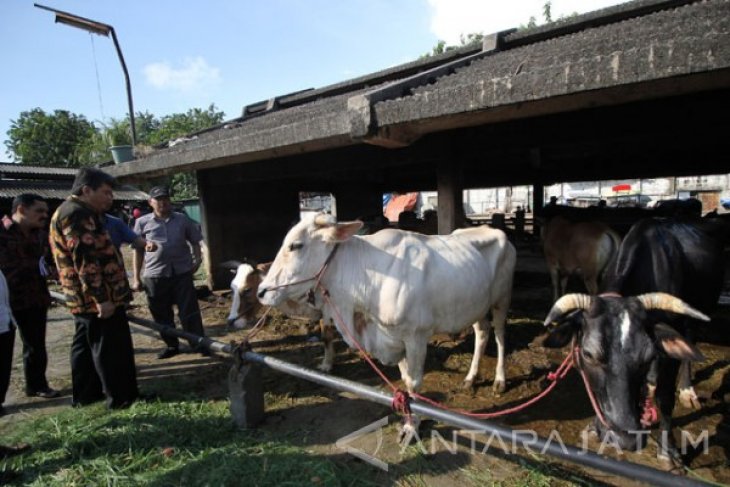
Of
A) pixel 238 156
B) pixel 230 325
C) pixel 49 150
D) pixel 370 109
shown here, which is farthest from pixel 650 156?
pixel 49 150

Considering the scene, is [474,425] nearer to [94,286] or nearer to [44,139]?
[94,286]

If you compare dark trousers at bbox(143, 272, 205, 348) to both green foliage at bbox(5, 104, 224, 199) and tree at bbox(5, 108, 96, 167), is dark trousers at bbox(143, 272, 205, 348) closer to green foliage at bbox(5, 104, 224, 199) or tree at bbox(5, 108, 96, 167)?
green foliage at bbox(5, 104, 224, 199)

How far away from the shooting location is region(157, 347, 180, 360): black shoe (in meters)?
4.98

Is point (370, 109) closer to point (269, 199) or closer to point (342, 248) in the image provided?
point (342, 248)

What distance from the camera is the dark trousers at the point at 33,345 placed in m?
4.03

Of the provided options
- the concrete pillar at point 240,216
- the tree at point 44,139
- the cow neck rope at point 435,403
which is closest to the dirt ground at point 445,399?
the cow neck rope at point 435,403

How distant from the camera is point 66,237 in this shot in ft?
10.4

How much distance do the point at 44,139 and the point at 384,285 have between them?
48.1 metres

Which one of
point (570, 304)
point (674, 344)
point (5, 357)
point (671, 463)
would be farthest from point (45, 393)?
point (671, 463)

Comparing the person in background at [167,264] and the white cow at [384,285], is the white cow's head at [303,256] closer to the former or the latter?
the white cow at [384,285]

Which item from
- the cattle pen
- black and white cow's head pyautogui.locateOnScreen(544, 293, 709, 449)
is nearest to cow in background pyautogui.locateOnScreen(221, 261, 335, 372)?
the cattle pen

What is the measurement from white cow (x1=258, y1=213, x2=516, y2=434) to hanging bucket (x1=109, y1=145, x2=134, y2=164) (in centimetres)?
521

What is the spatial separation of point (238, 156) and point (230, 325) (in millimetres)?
1968

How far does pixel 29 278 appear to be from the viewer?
13.2 feet
